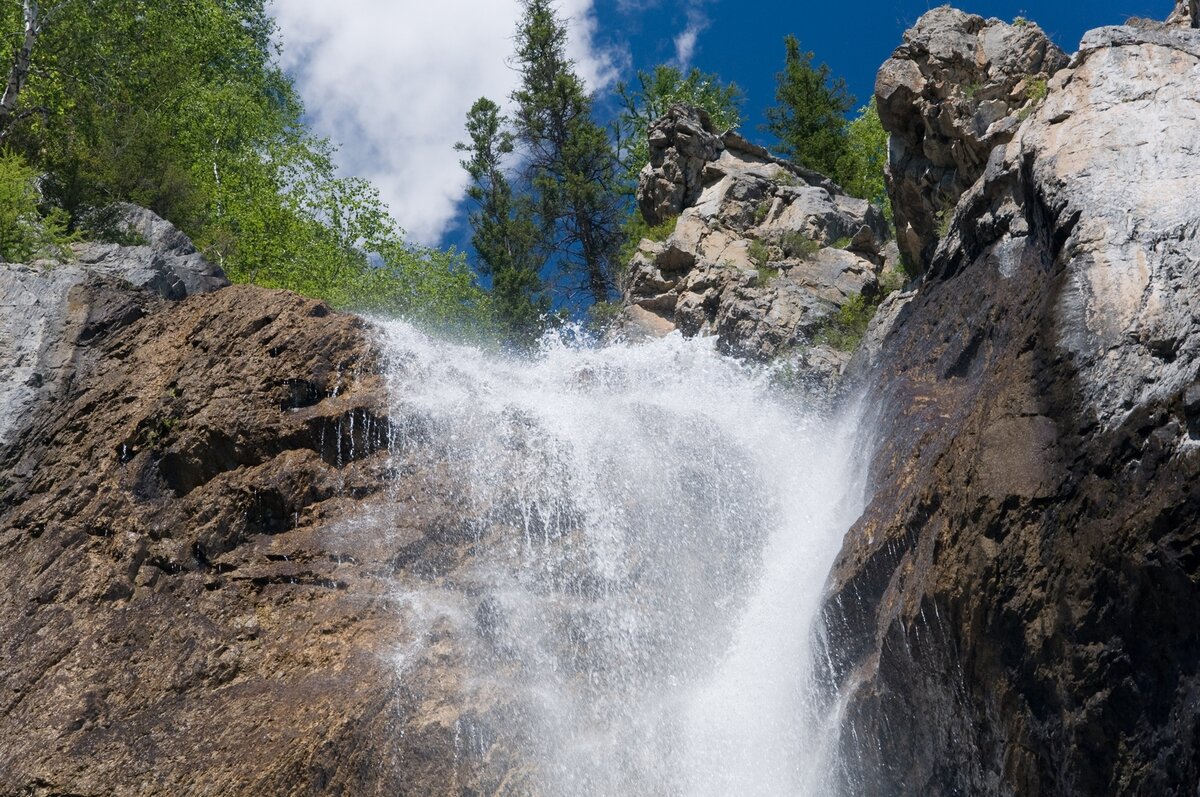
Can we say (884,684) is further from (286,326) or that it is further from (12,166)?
(12,166)

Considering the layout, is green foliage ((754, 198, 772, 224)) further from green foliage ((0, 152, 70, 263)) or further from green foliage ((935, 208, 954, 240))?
green foliage ((0, 152, 70, 263))

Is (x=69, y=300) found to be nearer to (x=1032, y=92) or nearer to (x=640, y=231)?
(x=1032, y=92)

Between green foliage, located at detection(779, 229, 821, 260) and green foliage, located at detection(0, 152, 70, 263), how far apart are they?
14901 mm

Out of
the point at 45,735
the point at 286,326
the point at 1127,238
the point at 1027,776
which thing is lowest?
the point at 1027,776

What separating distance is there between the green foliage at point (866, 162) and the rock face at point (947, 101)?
16.2m

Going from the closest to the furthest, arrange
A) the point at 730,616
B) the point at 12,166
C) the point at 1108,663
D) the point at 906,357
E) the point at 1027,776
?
the point at 1108,663, the point at 1027,776, the point at 730,616, the point at 906,357, the point at 12,166

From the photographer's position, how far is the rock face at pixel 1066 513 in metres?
6.27

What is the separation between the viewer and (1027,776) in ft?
23.2

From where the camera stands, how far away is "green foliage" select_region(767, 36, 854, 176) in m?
35.9

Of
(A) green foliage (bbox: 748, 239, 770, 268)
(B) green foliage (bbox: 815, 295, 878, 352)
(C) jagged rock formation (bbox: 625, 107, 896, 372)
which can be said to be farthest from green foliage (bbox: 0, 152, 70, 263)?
(A) green foliage (bbox: 748, 239, 770, 268)

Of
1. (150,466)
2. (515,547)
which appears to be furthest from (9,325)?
(515,547)

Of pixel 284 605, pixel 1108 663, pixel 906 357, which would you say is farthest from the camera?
pixel 906 357

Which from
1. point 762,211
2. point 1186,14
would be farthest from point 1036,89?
point 762,211

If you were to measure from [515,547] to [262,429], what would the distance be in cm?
336
